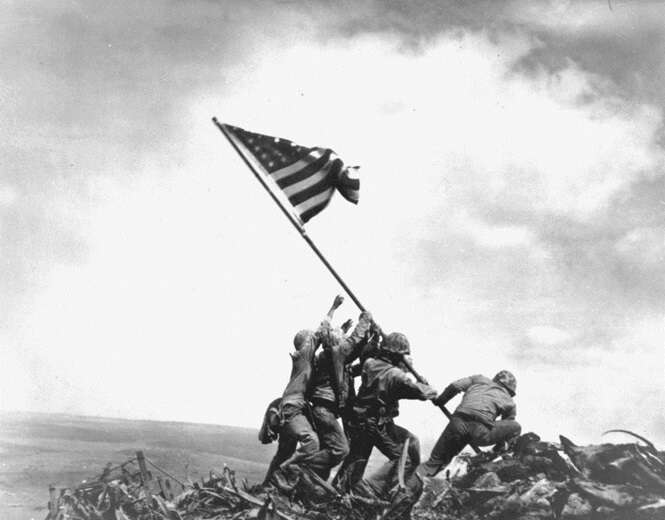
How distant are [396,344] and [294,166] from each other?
262cm

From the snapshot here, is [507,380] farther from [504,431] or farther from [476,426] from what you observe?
[476,426]

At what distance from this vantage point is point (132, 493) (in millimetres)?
8812

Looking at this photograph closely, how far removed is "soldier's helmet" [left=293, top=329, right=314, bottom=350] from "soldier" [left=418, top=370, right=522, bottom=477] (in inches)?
81.5

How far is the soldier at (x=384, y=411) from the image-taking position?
8672 millimetres

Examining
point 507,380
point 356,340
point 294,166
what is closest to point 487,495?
point 507,380

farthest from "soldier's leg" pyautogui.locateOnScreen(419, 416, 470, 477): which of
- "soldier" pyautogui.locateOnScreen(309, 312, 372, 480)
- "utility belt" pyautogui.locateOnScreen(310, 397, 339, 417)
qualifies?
"utility belt" pyautogui.locateOnScreen(310, 397, 339, 417)

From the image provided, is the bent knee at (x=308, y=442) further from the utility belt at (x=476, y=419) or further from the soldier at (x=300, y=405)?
the utility belt at (x=476, y=419)

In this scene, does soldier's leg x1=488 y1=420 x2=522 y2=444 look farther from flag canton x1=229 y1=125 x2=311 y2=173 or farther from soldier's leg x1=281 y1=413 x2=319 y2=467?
flag canton x1=229 y1=125 x2=311 y2=173

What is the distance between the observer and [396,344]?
9.05 metres

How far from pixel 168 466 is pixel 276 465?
3557 millimetres

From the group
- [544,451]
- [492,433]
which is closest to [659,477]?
[544,451]

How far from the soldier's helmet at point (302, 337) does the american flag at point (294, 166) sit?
1437mm

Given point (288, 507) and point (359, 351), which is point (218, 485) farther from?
point (359, 351)

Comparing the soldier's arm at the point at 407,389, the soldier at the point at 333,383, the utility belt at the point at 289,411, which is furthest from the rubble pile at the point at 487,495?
the soldier's arm at the point at 407,389
